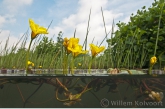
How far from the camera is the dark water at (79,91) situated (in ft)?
2.71

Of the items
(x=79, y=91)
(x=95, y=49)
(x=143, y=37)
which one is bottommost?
(x=79, y=91)

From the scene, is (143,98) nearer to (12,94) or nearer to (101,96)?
(101,96)

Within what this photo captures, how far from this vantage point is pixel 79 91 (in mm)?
834

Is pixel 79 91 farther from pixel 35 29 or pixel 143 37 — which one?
pixel 143 37

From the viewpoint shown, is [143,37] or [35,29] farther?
[143,37]

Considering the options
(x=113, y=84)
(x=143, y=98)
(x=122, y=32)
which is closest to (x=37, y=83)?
(x=113, y=84)

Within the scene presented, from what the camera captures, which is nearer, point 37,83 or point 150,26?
point 37,83

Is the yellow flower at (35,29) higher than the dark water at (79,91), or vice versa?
the yellow flower at (35,29)

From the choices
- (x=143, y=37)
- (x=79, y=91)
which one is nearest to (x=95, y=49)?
(x=79, y=91)

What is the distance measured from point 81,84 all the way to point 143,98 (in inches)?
9.8

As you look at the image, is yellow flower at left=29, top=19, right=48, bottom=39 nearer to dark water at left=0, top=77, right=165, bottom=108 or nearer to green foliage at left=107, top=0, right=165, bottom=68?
dark water at left=0, top=77, right=165, bottom=108

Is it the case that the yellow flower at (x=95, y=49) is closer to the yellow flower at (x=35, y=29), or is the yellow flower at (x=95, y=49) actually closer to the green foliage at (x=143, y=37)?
the yellow flower at (x=35, y=29)

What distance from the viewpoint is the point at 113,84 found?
834 mm

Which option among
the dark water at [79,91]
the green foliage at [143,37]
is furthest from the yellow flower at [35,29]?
the green foliage at [143,37]
